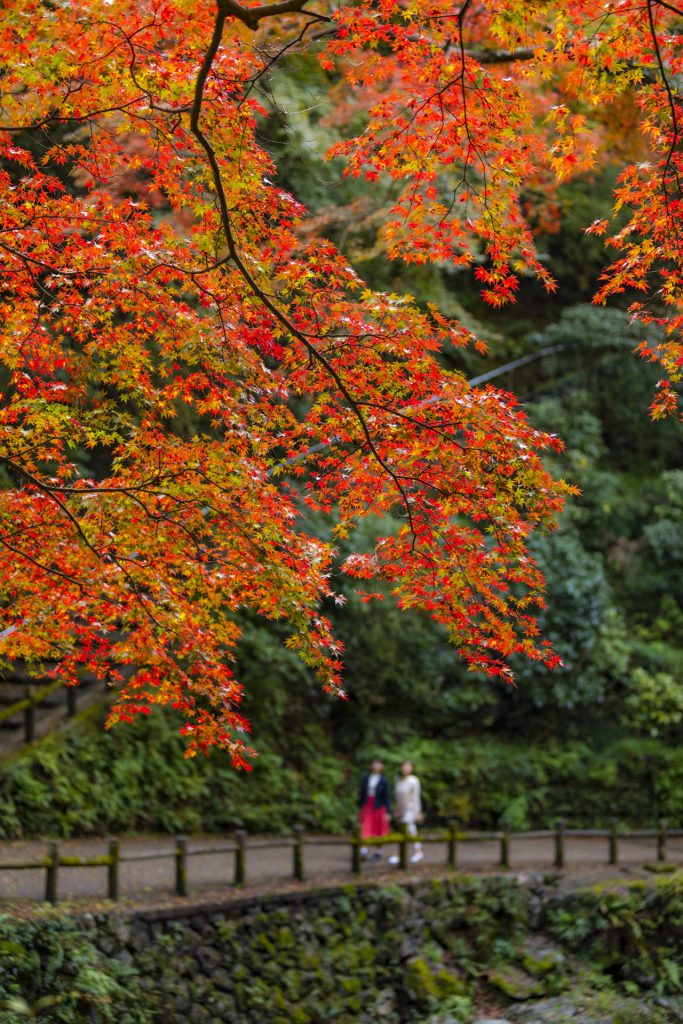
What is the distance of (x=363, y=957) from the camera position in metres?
12.5

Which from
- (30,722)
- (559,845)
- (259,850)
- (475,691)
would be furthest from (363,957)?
(475,691)

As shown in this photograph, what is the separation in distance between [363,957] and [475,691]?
7023mm

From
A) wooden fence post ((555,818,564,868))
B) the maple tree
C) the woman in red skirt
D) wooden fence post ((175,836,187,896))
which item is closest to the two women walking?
the woman in red skirt

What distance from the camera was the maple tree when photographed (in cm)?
643

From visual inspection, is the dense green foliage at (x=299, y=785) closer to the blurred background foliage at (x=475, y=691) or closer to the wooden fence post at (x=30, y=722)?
the blurred background foliage at (x=475, y=691)

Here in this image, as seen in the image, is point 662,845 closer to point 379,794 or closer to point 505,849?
point 505,849

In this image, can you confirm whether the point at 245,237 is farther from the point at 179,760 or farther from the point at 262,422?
the point at 179,760

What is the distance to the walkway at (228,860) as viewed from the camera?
37.3ft

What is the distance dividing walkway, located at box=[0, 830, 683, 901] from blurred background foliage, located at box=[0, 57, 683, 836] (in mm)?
689

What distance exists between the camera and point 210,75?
21.5 ft

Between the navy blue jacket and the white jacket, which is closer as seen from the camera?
the navy blue jacket

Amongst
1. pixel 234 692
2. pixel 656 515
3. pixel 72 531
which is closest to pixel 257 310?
pixel 72 531

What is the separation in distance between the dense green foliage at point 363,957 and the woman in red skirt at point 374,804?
1.04 meters

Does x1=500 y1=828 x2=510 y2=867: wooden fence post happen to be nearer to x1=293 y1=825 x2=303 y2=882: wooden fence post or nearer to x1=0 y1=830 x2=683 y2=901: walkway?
x1=0 y1=830 x2=683 y2=901: walkway
